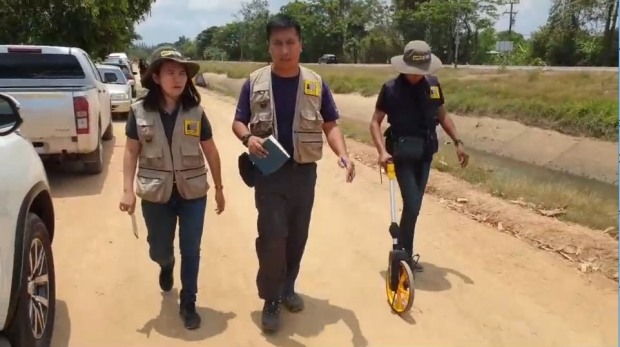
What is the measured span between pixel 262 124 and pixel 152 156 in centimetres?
68

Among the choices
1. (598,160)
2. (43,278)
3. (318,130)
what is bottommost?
(598,160)

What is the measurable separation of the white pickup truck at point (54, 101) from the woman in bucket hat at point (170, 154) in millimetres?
3271

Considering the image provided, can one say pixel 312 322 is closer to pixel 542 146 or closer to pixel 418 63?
pixel 418 63

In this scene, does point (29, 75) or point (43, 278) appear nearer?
point (43, 278)

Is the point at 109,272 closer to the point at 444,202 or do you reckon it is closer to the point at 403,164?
the point at 403,164

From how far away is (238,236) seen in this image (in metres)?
5.80

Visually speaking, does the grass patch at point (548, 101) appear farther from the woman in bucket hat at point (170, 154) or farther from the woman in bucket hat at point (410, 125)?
the woman in bucket hat at point (170, 154)

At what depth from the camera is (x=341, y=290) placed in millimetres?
4598

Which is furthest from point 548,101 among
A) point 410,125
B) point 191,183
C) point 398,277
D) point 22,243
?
point 22,243

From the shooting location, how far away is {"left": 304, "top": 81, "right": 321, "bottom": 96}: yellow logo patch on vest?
12.3ft

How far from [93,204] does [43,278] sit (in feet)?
11.3

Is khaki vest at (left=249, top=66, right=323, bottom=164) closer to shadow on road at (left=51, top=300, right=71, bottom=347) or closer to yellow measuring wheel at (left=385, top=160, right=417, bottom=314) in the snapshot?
yellow measuring wheel at (left=385, top=160, right=417, bottom=314)

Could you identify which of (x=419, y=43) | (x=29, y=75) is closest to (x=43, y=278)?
(x=419, y=43)

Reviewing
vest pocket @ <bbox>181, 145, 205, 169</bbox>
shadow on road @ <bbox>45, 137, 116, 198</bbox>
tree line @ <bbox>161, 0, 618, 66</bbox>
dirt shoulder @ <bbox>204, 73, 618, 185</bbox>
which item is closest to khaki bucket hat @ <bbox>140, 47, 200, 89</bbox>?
vest pocket @ <bbox>181, 145, 205, 169</bbox>
